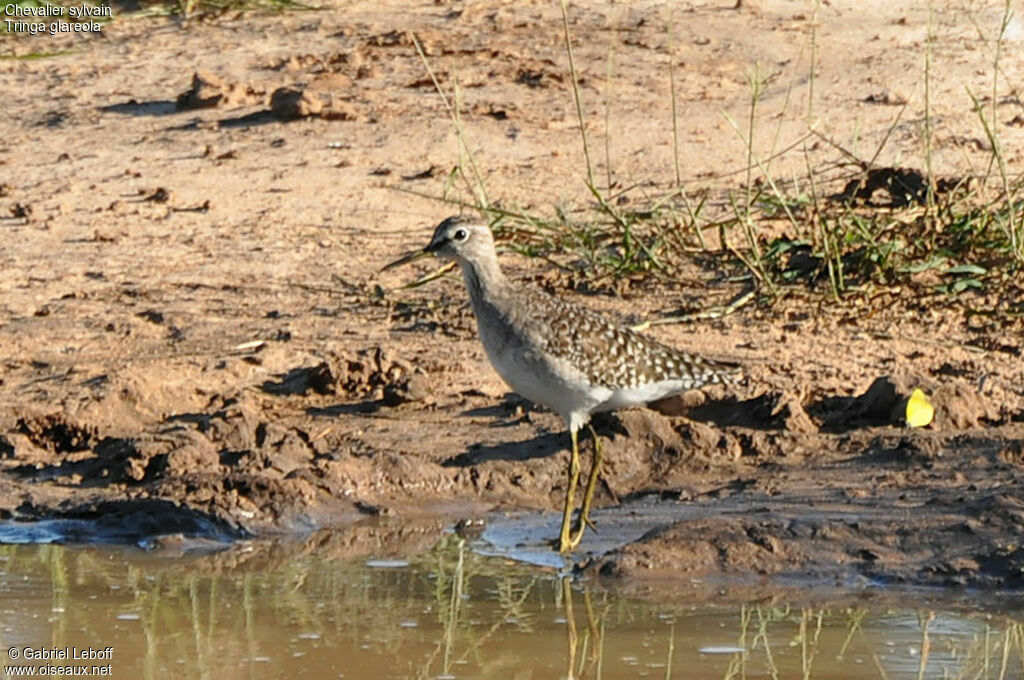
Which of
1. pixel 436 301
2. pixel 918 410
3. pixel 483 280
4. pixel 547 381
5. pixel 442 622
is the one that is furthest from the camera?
pixel 436 301

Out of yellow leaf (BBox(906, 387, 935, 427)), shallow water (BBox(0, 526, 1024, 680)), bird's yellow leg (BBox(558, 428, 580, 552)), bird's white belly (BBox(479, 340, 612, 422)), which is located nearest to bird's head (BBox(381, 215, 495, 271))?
bird's white belly (BBox(479, 340, 612, 422))

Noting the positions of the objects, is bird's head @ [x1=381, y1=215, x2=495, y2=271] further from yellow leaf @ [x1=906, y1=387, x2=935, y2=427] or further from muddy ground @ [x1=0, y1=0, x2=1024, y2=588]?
yellow leaf @ [x1=906, y1=387, x2=935, y2=427]

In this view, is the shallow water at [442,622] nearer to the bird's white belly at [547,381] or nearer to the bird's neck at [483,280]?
the bird's white belly at [547,381]

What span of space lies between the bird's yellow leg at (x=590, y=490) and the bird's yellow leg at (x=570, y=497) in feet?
0.10

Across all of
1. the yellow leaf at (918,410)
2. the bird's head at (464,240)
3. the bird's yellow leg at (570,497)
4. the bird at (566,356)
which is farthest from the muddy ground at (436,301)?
the bird's head at (464,240)

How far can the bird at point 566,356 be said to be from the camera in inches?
277

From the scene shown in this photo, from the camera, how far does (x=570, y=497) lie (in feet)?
23.1

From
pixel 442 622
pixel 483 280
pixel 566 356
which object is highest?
pixel 483 280

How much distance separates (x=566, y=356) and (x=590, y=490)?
1.68ft

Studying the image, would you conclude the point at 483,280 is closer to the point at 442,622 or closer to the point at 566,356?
the point at 566,356

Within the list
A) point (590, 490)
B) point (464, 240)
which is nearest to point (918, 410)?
point (590, 490)

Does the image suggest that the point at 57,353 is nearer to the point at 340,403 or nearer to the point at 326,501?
the point at 340,403

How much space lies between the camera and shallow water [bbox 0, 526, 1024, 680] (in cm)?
563

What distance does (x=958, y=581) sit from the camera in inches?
244
